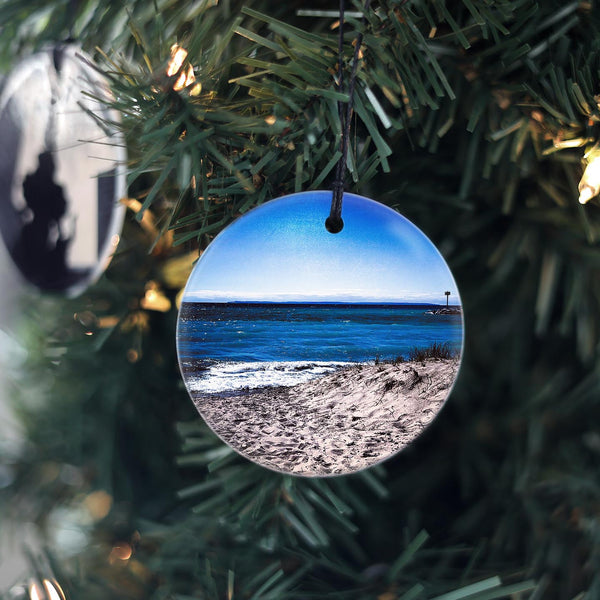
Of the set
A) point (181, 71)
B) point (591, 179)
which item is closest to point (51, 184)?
point (181, 71)

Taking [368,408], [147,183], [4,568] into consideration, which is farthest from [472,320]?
[4,568]

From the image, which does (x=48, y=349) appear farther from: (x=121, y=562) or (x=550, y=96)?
(x=550, y=96)

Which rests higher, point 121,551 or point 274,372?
point 274,372

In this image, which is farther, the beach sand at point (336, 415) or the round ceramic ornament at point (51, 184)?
the round ceramic ornament at point (51, 184)

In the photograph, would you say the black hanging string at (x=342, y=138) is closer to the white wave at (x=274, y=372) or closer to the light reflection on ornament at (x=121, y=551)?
the white wave at (x=274, y=372)

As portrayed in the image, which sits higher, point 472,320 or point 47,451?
point 472,320

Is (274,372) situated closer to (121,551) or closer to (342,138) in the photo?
(342,138)

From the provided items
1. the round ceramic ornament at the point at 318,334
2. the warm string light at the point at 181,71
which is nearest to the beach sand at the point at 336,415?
the round ceramic ornament at the point at 318,334
